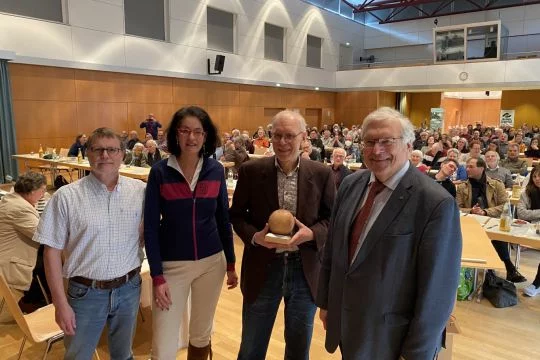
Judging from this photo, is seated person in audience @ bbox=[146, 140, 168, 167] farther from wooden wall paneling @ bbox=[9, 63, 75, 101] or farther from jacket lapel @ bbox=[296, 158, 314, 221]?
jacket lapel @ bbox=[296, 158, 314, 221]

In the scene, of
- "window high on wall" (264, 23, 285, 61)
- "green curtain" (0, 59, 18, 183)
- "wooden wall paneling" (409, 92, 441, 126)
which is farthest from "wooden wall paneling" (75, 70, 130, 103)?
"wooden wall paneling" (409, 92, 441, 126)

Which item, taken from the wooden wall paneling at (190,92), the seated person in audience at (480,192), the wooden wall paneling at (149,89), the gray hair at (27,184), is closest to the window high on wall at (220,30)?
the wooden wall paneling at (190,92)

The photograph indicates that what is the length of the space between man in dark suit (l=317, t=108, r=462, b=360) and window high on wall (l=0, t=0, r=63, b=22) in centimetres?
1055

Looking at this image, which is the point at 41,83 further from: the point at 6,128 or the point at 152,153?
the point at 152,153

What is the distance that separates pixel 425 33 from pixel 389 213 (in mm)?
20858

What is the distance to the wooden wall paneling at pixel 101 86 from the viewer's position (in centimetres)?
1077

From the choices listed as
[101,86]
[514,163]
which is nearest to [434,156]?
[514,163]

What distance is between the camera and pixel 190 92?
13461mm

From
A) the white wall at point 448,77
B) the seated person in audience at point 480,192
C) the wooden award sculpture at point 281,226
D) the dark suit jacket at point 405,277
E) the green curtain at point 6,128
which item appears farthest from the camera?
Result: the white wall at point 448,77

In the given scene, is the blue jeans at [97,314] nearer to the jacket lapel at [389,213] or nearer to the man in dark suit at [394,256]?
the man in dark suit at [394,256]

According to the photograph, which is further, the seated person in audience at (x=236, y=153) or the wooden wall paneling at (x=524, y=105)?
the wooden wall paneling at (x=524, y=105)

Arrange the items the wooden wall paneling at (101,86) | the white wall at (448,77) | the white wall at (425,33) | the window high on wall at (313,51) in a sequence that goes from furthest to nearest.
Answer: the window high on wall at (313,51)
the white wall at (425,33)
the white wall at (448,77)
the wooden wall paneling at (101,86)

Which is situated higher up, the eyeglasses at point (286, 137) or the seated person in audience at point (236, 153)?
the eyeglasses at point (286, 137)

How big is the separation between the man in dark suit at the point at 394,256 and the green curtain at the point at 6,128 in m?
9.65
